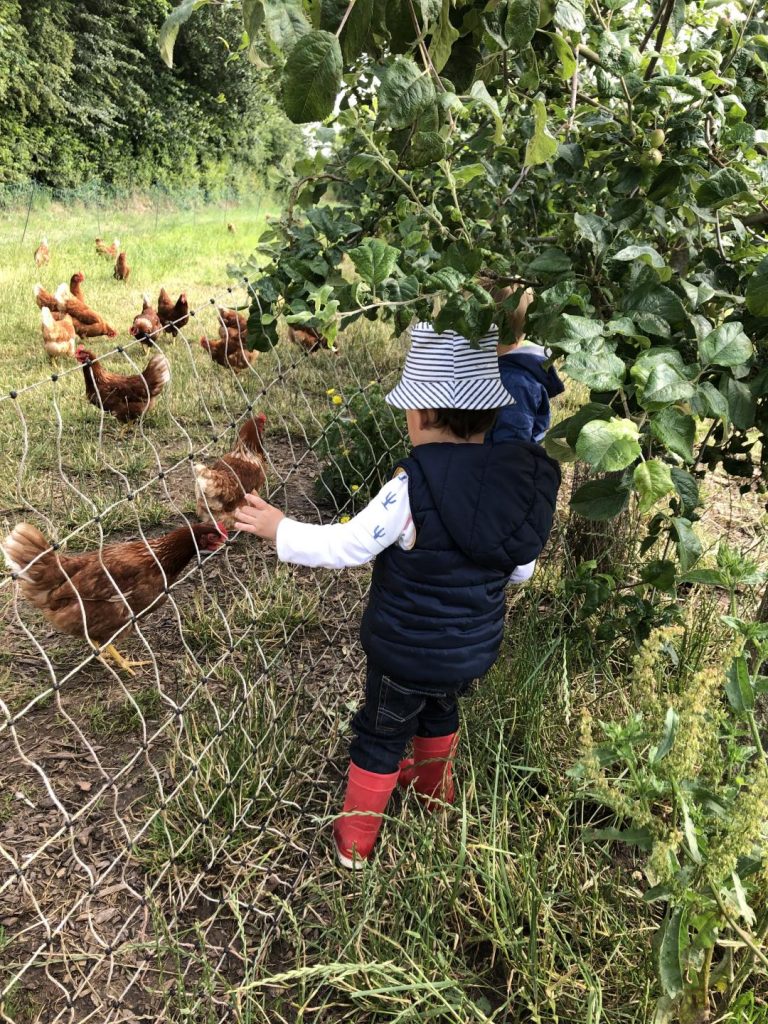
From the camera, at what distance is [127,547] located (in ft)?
7.95

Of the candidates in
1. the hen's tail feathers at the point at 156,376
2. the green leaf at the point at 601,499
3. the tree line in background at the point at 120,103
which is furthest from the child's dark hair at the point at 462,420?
the tree line in background at the point at 120,103

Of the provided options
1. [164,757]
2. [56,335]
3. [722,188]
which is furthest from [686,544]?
[56,335]

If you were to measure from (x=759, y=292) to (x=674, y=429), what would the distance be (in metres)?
0.23

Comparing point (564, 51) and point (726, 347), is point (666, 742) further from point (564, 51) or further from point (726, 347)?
point (564, 51)

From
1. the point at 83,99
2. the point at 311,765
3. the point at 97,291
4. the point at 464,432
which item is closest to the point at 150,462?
the point at 311,765

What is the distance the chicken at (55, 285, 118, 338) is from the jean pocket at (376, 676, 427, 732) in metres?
5.07

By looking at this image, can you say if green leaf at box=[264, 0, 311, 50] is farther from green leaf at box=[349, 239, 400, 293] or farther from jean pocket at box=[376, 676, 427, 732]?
jean pocket at box=[376, 676, 427, 732]

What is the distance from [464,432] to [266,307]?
540mm

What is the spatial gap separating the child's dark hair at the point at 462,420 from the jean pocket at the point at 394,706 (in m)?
0.62

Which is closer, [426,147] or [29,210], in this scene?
[426,147]

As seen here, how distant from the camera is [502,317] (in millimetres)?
1436

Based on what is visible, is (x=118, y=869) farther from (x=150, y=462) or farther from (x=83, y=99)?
(x=83, y=99)

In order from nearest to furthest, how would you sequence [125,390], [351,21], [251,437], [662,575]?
[351,21] → [662,575] → [251,437] → [125,390]

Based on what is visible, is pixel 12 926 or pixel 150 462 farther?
pixel 150 462
